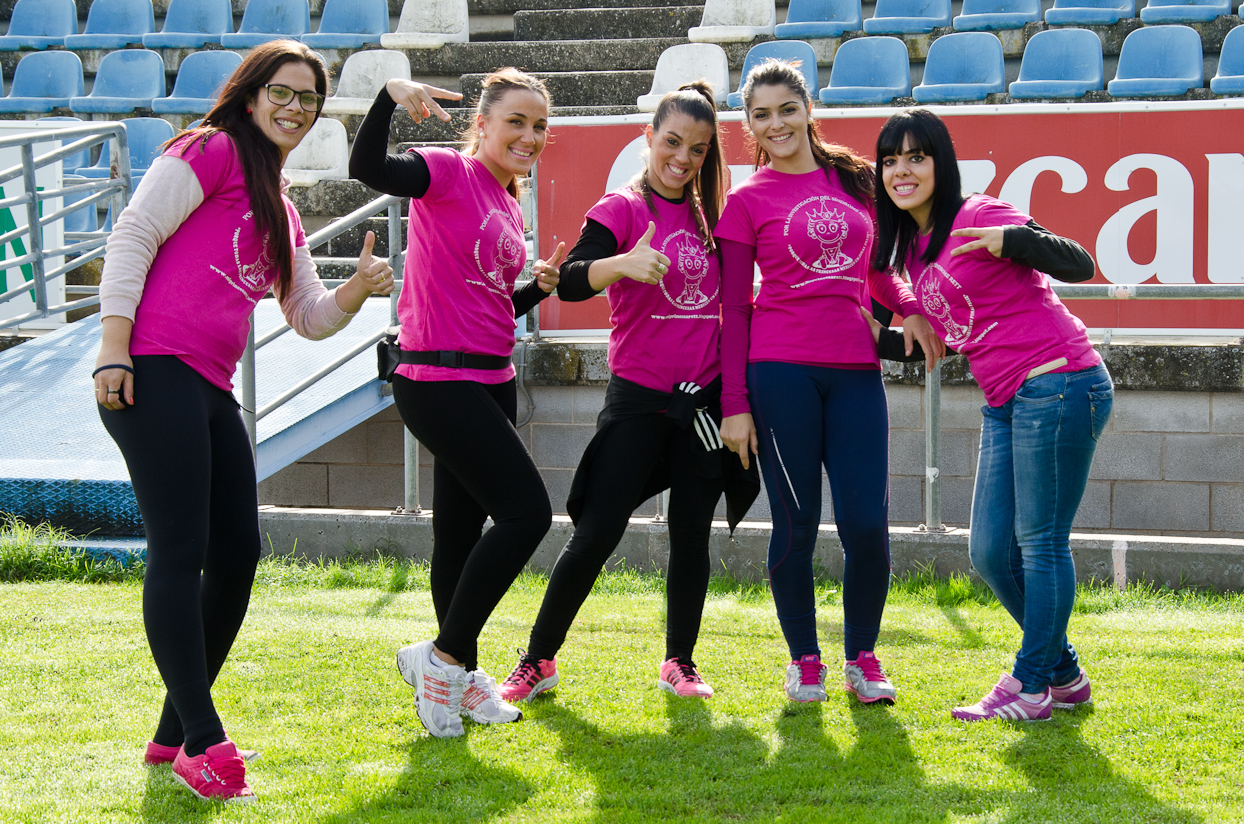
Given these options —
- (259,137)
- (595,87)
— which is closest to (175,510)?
(259,137)

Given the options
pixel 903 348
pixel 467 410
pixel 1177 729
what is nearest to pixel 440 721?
pixel 467 410

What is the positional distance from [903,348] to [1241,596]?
2.13 meters

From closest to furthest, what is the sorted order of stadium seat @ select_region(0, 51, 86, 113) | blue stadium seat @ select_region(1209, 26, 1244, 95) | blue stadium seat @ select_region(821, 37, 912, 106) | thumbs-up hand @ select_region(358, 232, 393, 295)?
thumbs-up hand @ select_region(358, 232, 393, 295)
blue stadium seat @ select_region(1209, 26, 1244, 95)
blue stadium seat @ select_region(821, 37, 912, 106)
stadium seat @ select_region(0, 51, 86, 113)

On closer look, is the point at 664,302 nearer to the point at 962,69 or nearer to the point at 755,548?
the point at 755,548

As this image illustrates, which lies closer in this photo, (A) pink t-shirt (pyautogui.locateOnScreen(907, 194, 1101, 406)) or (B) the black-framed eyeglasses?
(B) the black-framed eyeglasses

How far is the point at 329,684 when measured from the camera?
3285 mm

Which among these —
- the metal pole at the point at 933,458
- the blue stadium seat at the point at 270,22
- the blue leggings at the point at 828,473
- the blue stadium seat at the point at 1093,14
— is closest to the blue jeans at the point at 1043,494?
the blue leggings at the point at 828,473

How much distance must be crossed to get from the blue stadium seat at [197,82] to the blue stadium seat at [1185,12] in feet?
24.2

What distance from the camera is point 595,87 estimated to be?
9.12 metres

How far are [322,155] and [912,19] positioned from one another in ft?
15.9

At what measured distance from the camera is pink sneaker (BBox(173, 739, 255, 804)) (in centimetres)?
238

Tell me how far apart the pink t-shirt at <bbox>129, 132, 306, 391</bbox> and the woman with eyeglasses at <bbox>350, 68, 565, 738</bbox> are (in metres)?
0.35

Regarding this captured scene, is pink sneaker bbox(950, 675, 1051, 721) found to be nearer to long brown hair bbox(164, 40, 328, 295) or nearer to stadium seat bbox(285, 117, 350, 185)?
long brown hair bbox(164, 40, 328, 295)

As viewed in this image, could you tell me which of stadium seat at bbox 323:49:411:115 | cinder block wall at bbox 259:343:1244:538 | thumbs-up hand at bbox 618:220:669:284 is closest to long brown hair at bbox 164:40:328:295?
thumbs-up hand at bbox 618:220:669:284
